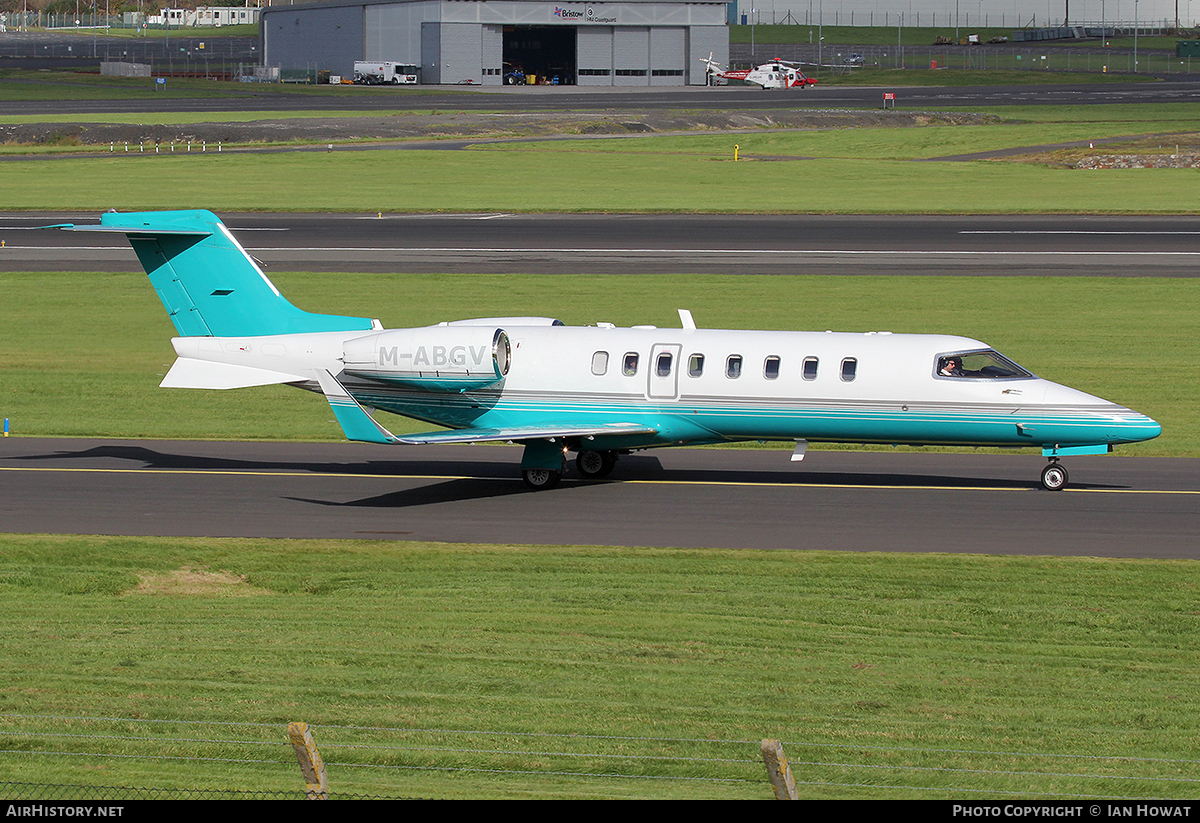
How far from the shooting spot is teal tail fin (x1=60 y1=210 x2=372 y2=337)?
28.1m

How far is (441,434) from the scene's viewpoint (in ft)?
85.9

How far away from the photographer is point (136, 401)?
34594mm

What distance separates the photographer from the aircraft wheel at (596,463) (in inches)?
1106

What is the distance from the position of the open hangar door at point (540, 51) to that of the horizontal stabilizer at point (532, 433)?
140038 millimetres

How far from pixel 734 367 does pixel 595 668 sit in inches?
436

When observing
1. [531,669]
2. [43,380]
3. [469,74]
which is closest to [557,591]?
[531,669]

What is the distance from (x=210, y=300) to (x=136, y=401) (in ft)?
25.2

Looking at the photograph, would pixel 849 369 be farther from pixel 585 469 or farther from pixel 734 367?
pixel 585 469

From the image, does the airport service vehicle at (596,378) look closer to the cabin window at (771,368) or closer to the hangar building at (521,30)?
the cabin window at (771,368)

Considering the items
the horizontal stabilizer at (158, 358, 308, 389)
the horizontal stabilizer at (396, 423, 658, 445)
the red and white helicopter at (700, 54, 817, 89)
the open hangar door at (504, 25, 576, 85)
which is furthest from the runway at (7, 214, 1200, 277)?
the open hangar door at (504, 25, 576, 85)

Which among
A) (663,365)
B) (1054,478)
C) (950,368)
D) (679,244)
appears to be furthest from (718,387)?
(679,244)

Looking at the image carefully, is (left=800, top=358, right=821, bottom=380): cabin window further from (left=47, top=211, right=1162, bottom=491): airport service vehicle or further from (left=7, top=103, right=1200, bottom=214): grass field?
(left=7, top=103, right=1200, bottom=214): grass field

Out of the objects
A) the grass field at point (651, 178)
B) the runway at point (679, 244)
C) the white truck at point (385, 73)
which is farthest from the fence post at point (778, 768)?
the white truck at point (385, 73)

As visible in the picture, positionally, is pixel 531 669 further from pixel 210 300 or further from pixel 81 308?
pixel 81 308
